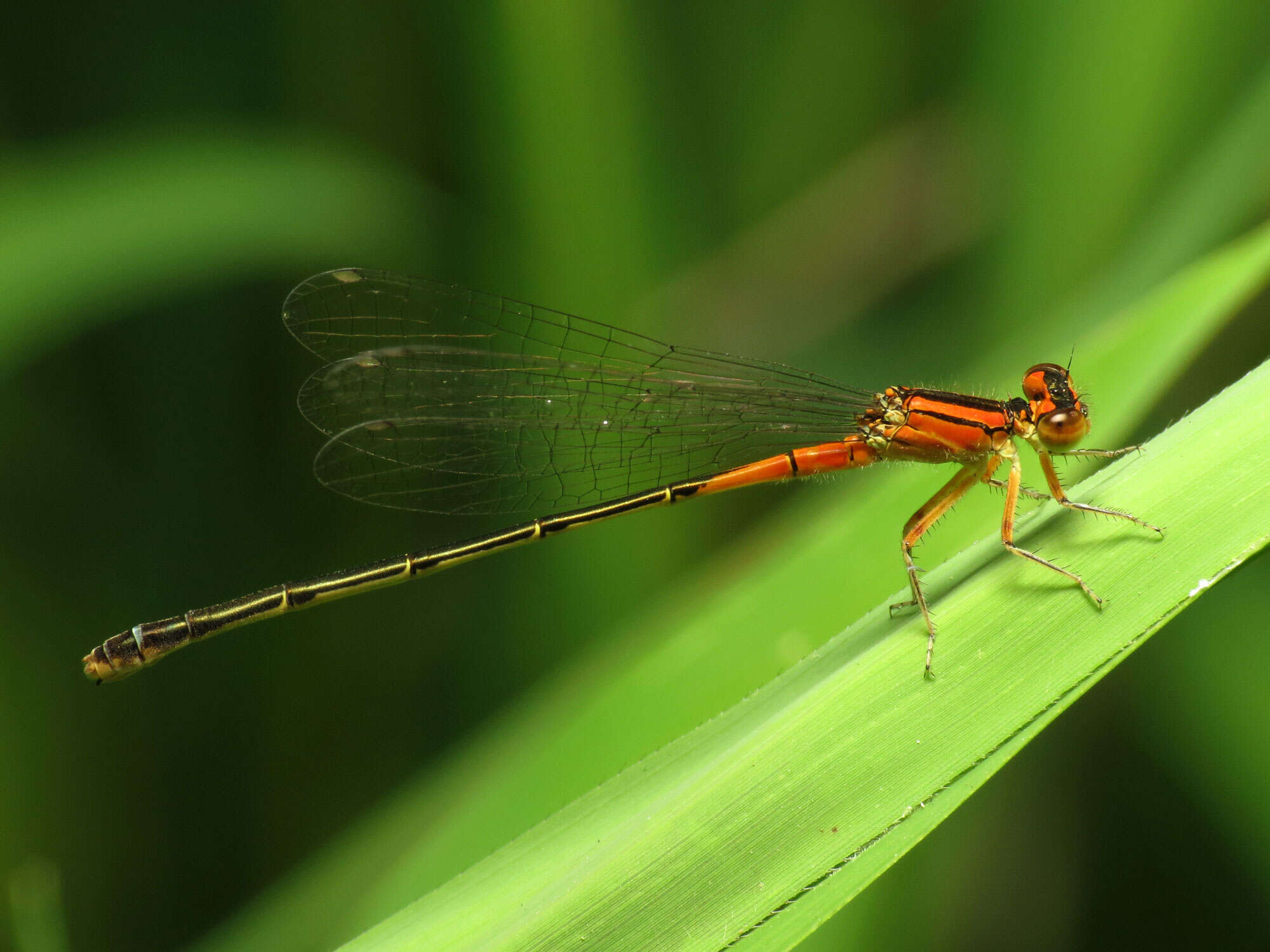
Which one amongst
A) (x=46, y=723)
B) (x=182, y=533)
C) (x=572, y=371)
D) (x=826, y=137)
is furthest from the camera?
(x=826, y=137)

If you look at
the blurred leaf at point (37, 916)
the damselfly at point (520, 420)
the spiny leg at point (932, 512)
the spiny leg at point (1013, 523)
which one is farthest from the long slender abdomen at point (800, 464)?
the blurred leaf at point (37, 916)

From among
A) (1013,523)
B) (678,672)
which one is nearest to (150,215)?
(678,672)

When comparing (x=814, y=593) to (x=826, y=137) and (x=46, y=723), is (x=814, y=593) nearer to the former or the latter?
(x=826, y=137)

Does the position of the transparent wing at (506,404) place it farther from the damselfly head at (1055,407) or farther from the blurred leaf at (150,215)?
the damselfly head at (1055,407)

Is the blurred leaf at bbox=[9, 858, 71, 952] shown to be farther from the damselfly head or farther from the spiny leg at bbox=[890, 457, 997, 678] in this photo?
the damselfly head

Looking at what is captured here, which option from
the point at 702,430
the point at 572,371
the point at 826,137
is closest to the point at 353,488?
the point at 572,371

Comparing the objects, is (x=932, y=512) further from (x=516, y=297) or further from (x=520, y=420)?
(x=516, y=297)

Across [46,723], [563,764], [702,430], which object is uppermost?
[702,430]
